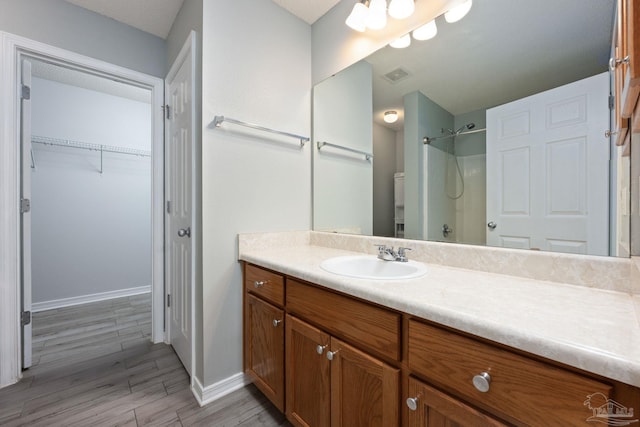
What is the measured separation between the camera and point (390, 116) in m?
1.51

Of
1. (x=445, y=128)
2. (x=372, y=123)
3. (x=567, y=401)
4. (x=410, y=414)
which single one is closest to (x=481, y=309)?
(x=567, y=401)

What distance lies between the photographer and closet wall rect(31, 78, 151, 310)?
8.87ft

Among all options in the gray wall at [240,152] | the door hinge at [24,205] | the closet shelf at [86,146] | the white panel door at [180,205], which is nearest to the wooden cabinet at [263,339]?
the gray wall at [240,152]

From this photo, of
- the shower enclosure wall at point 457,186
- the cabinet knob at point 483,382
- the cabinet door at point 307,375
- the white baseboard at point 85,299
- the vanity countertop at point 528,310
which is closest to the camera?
the vanity countertop at point 528,310

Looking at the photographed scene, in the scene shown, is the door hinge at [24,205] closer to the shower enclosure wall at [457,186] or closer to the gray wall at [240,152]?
the gray wall at [240,152]

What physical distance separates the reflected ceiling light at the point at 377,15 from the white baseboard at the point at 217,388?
2129 mm

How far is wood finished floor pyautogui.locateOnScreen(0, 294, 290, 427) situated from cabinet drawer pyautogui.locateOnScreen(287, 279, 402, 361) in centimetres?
71

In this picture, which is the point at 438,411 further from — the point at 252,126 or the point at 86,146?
the point at 86,146

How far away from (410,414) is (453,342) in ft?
0.91

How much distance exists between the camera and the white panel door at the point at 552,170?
892 millimetres

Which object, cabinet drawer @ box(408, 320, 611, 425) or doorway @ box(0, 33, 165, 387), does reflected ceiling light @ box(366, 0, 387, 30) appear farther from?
doorway @ box(0, 33, 165, 387)

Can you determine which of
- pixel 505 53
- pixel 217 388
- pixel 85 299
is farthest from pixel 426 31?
pixel 85 299

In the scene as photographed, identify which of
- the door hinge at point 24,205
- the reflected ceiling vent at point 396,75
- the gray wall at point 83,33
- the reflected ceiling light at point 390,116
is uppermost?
the gray wall at point 83,33

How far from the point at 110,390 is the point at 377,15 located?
102 inches
